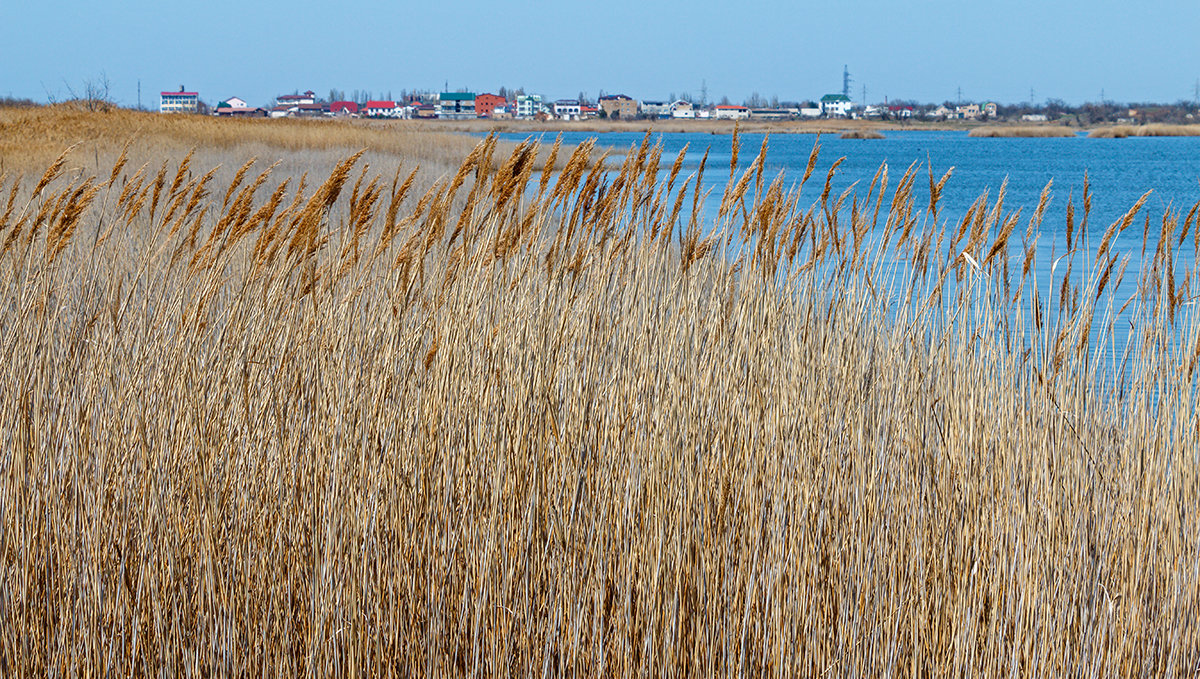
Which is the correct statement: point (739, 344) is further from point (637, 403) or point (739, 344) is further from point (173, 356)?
point (173, 356)

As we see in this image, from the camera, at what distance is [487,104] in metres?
135

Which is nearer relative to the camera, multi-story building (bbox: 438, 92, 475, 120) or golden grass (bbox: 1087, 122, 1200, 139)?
golden grass (bbox: 1087, 122, 1200, 139)

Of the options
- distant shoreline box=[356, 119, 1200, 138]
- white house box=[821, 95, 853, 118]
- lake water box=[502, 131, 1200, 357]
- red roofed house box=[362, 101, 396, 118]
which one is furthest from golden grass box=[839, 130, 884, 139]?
red roofed house box=[362, 101, 396, 118]

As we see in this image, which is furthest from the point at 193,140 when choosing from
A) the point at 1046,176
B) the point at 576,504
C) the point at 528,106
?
the point at 528,106

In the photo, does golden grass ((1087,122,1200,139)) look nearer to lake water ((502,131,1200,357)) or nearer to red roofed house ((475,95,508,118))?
lake water ((502,131,1200,357))

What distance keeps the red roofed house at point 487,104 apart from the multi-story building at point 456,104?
2.44 ft

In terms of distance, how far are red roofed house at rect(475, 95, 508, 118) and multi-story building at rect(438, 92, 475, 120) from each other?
2.44 feet

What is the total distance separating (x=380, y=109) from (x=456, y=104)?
10700 mm

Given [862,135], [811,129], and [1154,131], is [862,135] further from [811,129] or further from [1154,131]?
[811,129]

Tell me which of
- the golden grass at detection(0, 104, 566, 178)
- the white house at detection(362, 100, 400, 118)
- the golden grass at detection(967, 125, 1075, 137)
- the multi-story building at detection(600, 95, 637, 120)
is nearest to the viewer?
the golden grass at detection(0, 104, 566, 178)

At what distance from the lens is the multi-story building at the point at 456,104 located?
128875 millimetres

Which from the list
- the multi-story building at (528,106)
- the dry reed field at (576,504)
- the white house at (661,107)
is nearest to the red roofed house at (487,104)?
the multi-story building at (528,106)

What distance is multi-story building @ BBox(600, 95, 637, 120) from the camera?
368ft

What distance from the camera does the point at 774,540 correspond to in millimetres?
2314
